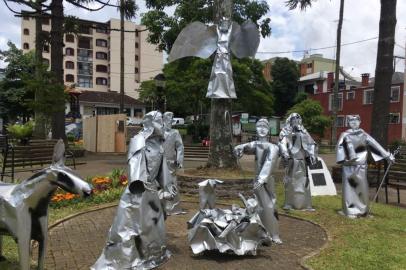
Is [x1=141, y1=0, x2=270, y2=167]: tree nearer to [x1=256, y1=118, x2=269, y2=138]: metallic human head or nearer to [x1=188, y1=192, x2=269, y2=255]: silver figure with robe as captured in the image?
[x1=256, y1=118, x2=269, y2=138]: metallic human head

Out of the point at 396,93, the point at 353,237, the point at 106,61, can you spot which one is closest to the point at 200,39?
the point at 353,237

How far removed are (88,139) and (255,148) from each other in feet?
61.9

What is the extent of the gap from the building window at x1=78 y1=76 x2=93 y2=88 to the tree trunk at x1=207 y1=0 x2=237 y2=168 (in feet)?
228

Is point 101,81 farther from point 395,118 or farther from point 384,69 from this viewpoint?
point 384,69

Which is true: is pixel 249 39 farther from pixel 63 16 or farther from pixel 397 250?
pixel 63 16

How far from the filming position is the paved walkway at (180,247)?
549cm

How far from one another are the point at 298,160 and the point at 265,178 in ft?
9.42

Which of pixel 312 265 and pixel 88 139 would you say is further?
pixel 88 139

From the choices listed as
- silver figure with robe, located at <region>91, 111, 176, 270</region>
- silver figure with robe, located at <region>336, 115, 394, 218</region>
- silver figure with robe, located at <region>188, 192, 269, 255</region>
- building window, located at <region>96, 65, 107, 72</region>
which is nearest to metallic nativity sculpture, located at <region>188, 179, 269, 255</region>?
silver figure with robe, located at <region>188, 192, 269, 255</region>

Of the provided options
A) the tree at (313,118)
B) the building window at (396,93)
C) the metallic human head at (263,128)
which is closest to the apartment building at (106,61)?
the building window at (396,93)

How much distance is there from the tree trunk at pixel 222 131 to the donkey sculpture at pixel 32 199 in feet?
21.8

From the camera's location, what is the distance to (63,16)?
19.1 m

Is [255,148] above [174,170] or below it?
above

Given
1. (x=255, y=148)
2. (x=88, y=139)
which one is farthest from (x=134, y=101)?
(x=255, y=148)
